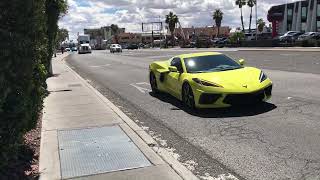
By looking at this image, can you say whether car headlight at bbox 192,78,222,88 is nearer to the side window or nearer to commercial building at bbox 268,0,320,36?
the side window

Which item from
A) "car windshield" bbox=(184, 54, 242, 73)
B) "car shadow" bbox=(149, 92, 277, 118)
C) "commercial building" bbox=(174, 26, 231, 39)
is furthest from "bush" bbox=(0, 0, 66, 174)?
"commercial building" bbox=(174, 26, 231, 39)

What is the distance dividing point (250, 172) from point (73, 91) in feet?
33.5

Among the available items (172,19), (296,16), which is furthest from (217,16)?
(296,16)

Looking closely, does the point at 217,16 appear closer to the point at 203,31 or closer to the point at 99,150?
the point at 203,31

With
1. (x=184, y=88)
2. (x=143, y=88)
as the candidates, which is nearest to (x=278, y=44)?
(x=143, y=88)

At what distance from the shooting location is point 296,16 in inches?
3703

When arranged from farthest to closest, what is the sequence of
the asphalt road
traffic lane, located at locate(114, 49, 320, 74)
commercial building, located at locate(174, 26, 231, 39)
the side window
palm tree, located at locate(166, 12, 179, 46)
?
1. commercial building, located at locate(174, 26, 231, 39)
2. palm tree, located at locate(166, 12, 179, 46)
3. traffic lane, located at locate(114, 49, 320, 74)
4. the side window
5. the asphalt road

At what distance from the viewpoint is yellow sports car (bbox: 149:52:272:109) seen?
370 inches

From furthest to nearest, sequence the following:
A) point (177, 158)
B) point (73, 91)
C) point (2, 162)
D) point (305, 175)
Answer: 1. point (73, 91)
2. point (177, 158)
3. point (305, 175)
4. point (2, 162)

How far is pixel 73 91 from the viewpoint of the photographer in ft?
49.3

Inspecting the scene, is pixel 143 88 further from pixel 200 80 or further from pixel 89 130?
pixel 89 130

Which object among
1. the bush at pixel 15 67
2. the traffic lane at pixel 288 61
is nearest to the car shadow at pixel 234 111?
the bush at pixel 15 67

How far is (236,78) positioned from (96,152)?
410 centimetres

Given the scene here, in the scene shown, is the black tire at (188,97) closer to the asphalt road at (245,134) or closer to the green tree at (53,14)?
the asphalt road at (245,134)
